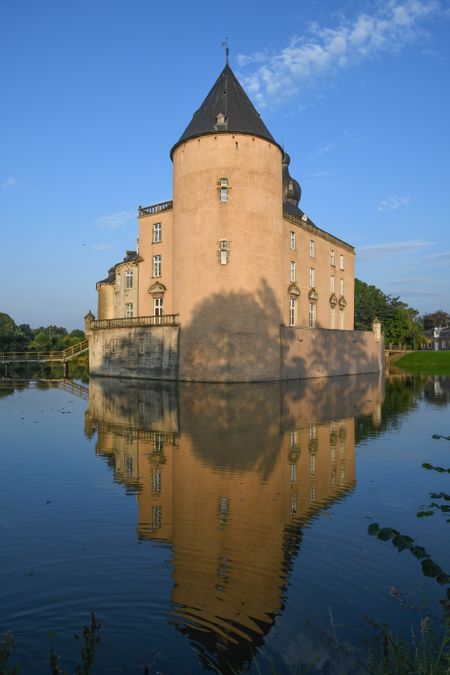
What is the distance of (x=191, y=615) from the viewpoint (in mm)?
4277

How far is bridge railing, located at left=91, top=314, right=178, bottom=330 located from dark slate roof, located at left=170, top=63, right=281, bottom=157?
35.4 ft

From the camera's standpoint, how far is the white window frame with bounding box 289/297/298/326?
38156 millimetres

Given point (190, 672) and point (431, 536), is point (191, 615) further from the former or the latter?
point (431, 536)

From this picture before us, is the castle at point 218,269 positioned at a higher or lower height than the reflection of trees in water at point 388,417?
higher

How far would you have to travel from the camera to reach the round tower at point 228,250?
30.4 m

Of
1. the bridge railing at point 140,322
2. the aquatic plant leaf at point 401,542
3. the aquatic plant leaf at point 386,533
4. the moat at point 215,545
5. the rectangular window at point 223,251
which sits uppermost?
the rectangular window at point 223,251

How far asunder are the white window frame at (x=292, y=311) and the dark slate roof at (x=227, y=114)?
11290 millimetres

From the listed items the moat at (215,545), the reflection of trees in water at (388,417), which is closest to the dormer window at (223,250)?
the reflection of trees in water at (388,417)

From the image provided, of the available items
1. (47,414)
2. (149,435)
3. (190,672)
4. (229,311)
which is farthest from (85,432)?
(229,311)

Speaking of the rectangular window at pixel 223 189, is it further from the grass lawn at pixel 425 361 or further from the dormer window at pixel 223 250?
the grass lawn at pixel 425 361

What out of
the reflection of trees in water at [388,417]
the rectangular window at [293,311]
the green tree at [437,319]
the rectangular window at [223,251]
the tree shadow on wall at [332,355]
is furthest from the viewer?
the green tree at [437,319]

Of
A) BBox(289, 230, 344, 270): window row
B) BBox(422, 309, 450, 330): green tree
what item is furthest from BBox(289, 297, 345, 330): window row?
BBox(422, 309, 450, 330): green tree

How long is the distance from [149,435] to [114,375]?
24.7m

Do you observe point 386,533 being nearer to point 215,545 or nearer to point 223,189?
point 215,545
